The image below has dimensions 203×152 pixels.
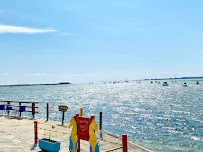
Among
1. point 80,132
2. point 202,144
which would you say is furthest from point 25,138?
point 202,144

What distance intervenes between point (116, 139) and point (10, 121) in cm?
961

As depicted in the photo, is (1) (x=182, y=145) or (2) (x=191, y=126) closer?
(1) (x=182, y=145)

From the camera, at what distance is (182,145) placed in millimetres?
18875

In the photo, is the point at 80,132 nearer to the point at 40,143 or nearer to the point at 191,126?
the point at 40,143

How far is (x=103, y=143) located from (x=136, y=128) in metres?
14.9

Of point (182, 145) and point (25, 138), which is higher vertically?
point (25, 138)

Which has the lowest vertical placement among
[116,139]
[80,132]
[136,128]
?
[136,128]

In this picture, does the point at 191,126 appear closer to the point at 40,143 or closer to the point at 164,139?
the point at 164,139

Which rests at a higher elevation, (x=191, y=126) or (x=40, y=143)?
(x=40, y=143)

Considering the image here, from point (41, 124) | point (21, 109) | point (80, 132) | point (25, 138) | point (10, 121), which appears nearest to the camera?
point (80, 132)

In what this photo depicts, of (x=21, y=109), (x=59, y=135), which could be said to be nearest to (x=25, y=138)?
(x=59, y=135)

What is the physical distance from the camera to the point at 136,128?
26062mm

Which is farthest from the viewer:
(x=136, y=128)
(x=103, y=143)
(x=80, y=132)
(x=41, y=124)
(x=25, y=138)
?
(x=136, y=128)

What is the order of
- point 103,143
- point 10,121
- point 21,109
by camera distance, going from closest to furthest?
point 103,143, point 10,121, point 21,109
